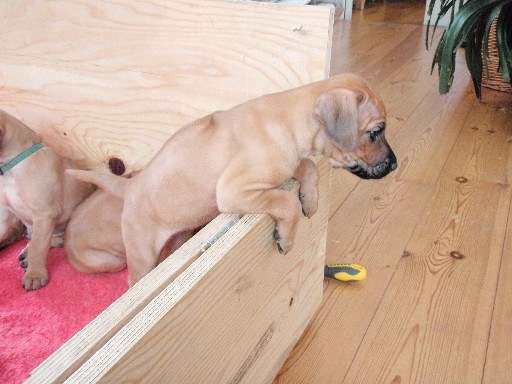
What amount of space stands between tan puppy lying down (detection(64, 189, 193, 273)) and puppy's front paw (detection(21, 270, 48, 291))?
99mm

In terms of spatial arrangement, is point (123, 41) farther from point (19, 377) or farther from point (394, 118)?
point (394, 118)

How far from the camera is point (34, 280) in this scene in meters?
1.60

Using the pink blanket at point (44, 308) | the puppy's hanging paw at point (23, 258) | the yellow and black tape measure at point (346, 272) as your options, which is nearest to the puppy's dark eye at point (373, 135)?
the yellow and black tape measure at point (346, 272)

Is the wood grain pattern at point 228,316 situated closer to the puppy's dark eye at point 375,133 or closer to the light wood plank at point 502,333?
the puppy's dark eye at point 375,133

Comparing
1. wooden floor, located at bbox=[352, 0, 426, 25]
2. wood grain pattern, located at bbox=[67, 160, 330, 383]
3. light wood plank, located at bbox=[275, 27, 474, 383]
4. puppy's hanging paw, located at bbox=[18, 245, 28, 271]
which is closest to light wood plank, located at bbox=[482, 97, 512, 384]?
light wood plank, located at bbox=[275, 27, 474, 383]

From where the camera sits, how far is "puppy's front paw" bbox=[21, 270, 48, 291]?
159cm

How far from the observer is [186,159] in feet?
4.16

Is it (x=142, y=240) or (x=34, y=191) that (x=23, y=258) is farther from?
(x=142, y=240)

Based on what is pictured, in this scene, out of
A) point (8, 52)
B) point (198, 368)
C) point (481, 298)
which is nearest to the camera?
point (198, 368)

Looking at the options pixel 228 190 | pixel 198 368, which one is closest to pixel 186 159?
pixel 228 190

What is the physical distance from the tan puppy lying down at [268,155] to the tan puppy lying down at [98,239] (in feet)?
0.94

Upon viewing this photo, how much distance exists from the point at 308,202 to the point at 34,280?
0.92 m

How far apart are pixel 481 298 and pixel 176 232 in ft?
3.06

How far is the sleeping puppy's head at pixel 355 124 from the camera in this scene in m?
1.09
